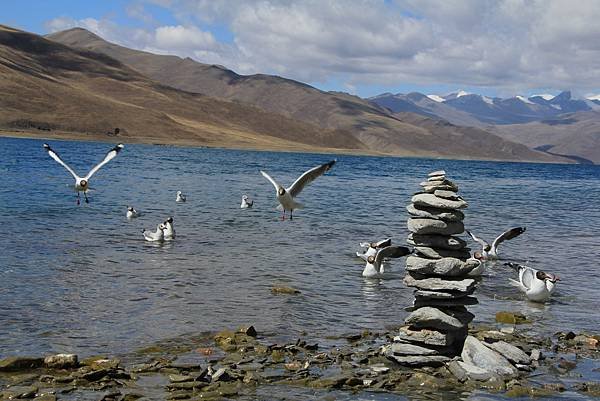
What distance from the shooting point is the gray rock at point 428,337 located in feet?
44.1

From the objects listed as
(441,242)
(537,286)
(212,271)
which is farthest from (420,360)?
(212,271)

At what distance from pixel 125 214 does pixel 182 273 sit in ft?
49.4

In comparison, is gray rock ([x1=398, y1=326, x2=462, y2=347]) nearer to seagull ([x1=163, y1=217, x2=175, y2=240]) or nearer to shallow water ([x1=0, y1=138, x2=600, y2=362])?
shallow water ([x1=0, y1=138, x2=600, y2=362])

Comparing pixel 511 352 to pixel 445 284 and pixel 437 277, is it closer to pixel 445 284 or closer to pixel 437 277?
pixel 445 284

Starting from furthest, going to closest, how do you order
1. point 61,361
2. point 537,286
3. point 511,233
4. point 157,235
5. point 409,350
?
point 157,235 → point 511,233 → point 537,286 → point 409,350 → point 61,361

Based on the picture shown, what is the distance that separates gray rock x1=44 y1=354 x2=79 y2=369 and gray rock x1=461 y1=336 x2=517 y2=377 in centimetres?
665

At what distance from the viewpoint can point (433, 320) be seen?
13625mm

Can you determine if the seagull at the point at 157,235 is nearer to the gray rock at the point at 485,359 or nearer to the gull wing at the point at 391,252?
the gull wing at the point at 391,252

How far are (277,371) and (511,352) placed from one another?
4230mm

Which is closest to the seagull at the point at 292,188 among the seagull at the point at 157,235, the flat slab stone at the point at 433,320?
the seagull at the point at 157,235

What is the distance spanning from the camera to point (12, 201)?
37062 millimetres

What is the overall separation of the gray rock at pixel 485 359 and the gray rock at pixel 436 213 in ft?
7.53

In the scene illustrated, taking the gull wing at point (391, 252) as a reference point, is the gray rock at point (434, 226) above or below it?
above

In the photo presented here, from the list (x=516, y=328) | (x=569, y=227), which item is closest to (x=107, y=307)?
(x=516, y=328)
